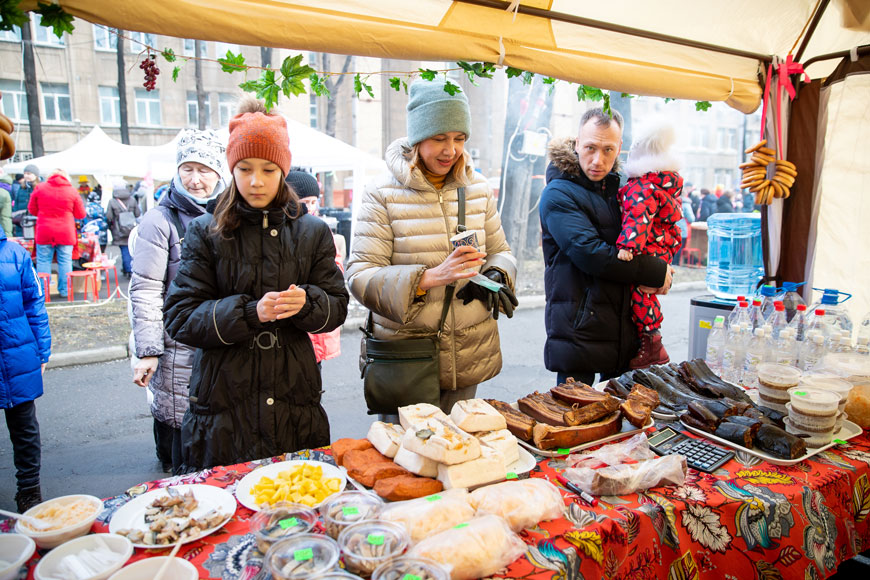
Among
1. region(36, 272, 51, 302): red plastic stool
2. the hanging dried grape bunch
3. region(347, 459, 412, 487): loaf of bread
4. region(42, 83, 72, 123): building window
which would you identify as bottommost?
region(36, 272, 51, 302): red plastic stool

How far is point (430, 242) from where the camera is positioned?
262cm

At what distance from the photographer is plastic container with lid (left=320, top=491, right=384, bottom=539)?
1.43 meters

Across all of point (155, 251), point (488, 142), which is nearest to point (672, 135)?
point (155, 251)

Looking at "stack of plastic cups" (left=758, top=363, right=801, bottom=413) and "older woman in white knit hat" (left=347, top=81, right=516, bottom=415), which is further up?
"older woman in white knit hat" (left=347, top=81, right=516, bottom=415)

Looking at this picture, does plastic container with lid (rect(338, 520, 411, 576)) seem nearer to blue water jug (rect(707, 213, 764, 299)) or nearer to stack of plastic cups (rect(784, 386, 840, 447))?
stack of plastic cups (rect(784, 386, 840, 447))

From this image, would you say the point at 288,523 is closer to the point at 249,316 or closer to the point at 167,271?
the point at 249,316

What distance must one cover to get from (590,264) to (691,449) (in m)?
1.18

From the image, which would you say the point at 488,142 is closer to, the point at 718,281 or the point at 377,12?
the point at 718,281

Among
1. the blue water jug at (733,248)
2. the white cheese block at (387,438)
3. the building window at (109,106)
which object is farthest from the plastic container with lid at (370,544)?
the building window at (109,106)

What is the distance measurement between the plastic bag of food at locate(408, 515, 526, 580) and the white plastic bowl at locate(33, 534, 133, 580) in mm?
685

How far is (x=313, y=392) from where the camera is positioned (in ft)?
7.60

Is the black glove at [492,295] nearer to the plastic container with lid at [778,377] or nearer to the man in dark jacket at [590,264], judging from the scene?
the man in dark jacket at [590,264]

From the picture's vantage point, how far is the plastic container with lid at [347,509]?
1429 millimetres

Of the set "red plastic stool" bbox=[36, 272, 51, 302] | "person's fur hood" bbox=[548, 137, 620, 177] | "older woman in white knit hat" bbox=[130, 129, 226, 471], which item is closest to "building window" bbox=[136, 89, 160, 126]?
"red plastic stool" bbox=[36, 272, 51, 302]
